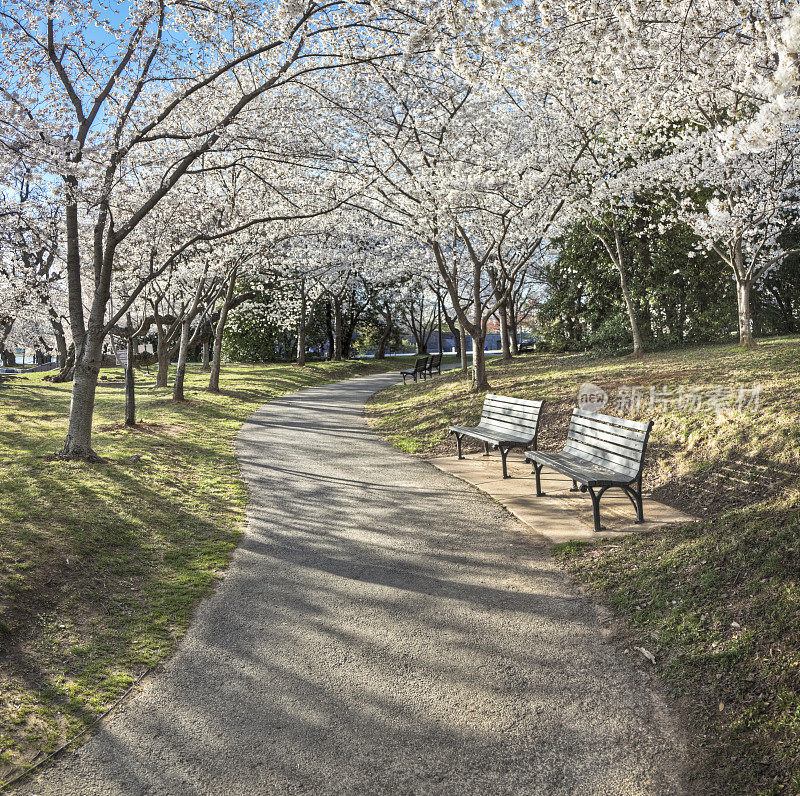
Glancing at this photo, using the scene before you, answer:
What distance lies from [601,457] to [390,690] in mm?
3774

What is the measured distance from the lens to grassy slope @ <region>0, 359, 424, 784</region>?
3.27 metres

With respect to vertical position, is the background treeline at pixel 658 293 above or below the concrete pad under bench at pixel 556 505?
above

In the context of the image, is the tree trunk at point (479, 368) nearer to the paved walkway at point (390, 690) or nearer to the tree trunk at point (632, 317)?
the tree trunk at point (632, 317)

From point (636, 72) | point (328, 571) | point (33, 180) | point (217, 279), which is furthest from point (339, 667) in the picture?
point (217, 279)

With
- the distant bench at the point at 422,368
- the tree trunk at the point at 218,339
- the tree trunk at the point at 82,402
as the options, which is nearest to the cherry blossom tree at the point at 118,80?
the tree trunk at the point at 82,402

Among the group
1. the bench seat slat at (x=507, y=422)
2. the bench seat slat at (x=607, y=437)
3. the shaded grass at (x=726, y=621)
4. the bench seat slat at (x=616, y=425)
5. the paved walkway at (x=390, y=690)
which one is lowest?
the paved walkway at (x=390, y=690)

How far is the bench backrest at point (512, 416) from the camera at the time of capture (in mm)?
7909

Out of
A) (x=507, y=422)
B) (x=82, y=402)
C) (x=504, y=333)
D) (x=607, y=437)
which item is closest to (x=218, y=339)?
(x=504, y=333)

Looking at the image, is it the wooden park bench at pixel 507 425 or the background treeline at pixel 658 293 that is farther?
the background treeline at pixel 658 293

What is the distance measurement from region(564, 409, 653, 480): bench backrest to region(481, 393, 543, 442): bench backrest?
2.29ft

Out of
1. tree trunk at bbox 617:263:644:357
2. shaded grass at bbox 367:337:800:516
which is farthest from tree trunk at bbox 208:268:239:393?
tree trunk at bbox 617:263:644:357

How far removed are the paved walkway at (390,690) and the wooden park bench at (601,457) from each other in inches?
31.8

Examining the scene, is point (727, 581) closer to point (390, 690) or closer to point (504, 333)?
point (390, 690)

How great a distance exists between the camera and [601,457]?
245 inches
